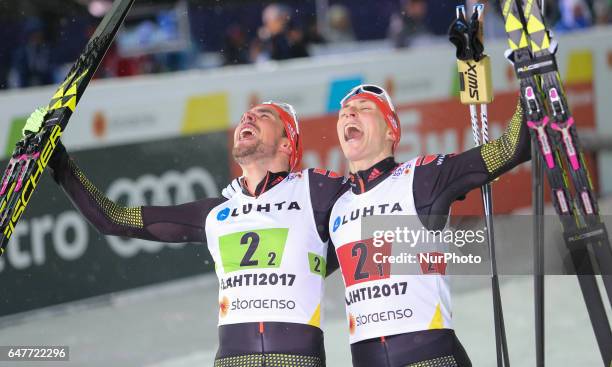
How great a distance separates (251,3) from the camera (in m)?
12.5

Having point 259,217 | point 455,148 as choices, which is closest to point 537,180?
point 259,217

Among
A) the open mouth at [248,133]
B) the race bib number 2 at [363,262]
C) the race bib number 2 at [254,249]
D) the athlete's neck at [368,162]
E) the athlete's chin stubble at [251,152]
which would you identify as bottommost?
the race bib number 2 at [363,262]

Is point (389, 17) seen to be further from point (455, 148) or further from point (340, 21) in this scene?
point (455, 148)

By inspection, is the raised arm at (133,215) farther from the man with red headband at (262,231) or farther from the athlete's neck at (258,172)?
the athlete's neck at (258,172)

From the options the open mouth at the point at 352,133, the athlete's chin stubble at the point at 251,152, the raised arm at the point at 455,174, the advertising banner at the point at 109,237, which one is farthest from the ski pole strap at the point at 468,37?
the advertising banner at the point at 109,237

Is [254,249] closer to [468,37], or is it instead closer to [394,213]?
[394,213]

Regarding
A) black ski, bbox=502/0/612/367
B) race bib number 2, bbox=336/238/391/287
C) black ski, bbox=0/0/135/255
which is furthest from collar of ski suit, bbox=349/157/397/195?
black ski, bbox=0/0/135/255

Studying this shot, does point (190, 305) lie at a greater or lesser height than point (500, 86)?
lesser

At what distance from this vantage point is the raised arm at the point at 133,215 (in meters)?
4.56

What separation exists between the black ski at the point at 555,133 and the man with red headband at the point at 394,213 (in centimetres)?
19

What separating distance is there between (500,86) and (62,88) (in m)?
5.71

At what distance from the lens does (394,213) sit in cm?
416

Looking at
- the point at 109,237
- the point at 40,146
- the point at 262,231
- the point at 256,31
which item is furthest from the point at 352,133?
the point at 256,31

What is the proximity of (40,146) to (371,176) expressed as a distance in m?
1.39
